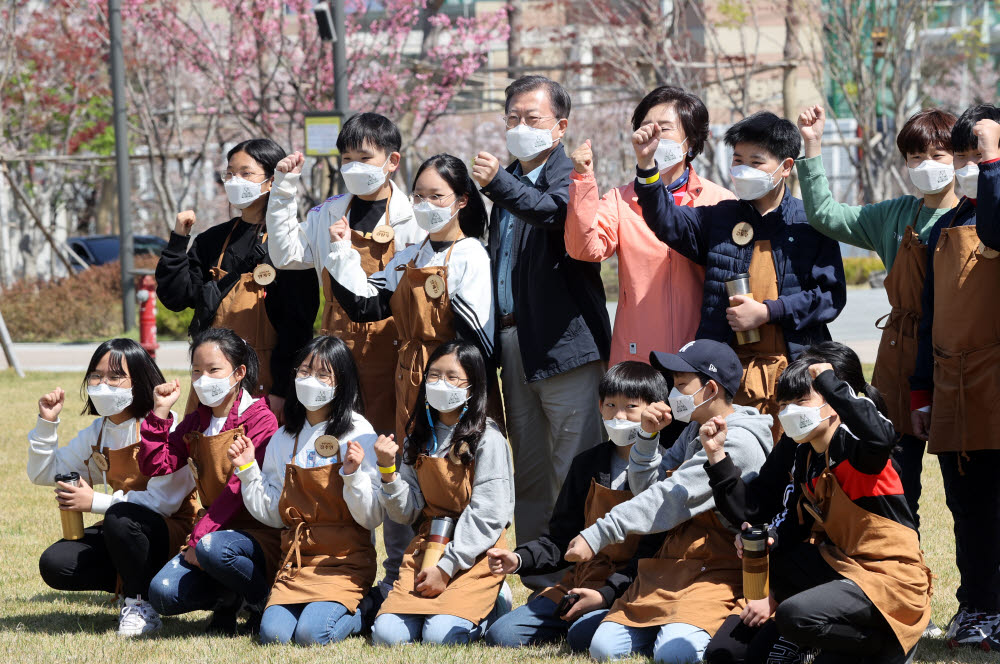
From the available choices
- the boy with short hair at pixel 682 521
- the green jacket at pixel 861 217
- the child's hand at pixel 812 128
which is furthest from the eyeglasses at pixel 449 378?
the child's hand at pixel 812 128

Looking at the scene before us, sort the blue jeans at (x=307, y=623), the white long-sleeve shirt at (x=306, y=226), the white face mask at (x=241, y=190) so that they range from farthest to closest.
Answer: the white face mask at (x=241, y=190)
the white long-sleeve shirt at (x=306, y=226)
the blue jeans at (x=307, y=623)

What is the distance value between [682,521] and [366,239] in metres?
1.82

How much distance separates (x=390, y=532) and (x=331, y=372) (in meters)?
0.89

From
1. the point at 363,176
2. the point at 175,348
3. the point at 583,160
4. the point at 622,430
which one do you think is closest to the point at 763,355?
the point at 622,430

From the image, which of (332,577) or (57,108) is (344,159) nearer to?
(332,577)

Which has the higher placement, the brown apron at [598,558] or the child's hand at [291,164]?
the child's hand at [291,164]

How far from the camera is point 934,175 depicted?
4215mm

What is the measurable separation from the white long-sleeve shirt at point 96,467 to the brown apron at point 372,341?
0.82 m

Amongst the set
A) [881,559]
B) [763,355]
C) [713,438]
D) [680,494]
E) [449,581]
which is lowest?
[449,581]

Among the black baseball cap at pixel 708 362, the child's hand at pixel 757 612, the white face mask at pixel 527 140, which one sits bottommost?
the child's hand at pixel 757 612

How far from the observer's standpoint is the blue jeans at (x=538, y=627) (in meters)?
4.16

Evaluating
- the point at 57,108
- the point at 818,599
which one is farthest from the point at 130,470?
the point at 57,108

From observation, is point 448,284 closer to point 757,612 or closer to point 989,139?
point 757,612

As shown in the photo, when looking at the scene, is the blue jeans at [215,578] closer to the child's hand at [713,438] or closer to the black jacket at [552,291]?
the black jacket at [552,291]
